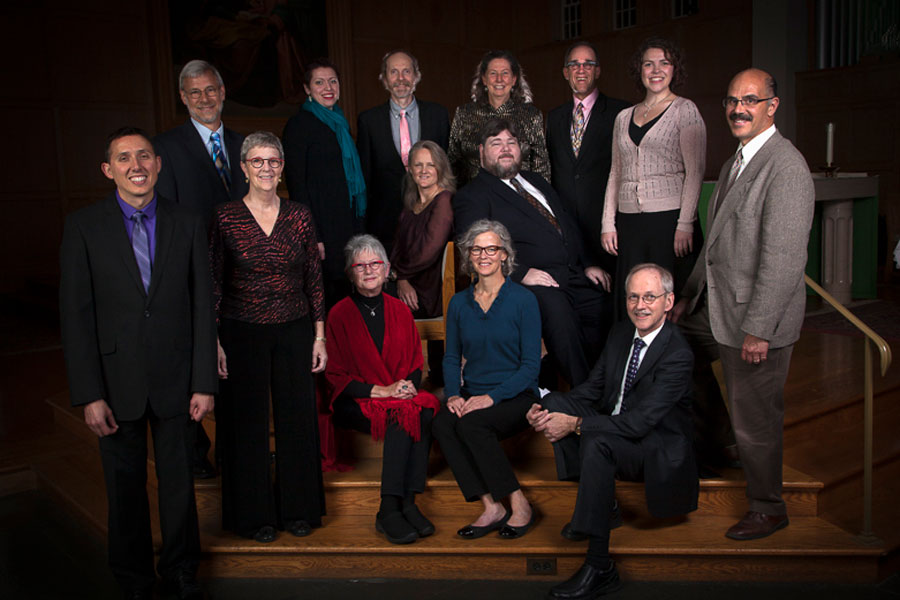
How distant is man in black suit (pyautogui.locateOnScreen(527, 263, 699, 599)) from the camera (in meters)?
2.77

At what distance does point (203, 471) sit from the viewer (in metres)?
3.40

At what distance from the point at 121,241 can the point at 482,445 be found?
1448mm

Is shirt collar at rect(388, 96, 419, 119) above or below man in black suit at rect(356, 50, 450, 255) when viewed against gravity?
above

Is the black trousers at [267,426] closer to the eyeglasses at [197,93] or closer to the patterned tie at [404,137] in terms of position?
the eyeglasses at [197,93]

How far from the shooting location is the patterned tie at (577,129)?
374 cm

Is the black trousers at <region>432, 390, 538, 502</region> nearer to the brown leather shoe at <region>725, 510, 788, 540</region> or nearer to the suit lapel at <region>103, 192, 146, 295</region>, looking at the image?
the brown leather shoe at <region>725, 510, 788, 540</region>

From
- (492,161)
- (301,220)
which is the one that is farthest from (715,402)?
(301,220)

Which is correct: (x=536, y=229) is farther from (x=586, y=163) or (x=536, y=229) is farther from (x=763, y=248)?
(x=763, y=248)

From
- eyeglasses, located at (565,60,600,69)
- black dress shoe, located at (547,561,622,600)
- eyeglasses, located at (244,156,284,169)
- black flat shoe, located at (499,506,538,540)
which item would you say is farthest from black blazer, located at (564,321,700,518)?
eyeglasses, located at (244,156,284,169)

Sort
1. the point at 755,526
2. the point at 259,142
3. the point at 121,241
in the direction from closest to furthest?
the point at 121,241 < the point at 259,142 < the point at 755,526

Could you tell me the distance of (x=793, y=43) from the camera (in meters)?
8.62

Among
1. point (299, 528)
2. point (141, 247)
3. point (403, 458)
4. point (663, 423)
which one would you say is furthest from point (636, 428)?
point (141, 247)

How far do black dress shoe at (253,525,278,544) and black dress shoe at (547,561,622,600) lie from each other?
3.46 ft

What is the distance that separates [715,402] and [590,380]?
676 mm
